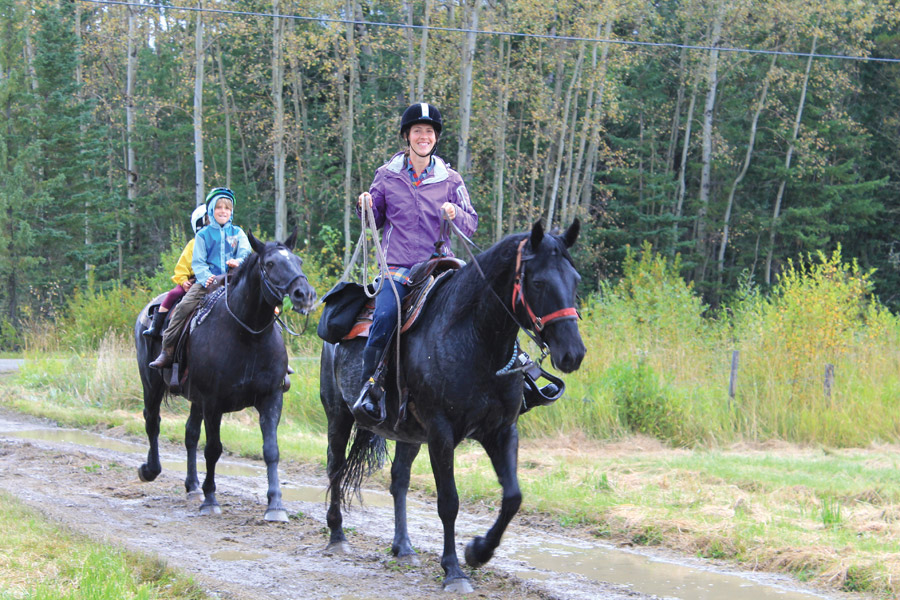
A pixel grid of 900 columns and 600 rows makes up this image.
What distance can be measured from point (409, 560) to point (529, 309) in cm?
238

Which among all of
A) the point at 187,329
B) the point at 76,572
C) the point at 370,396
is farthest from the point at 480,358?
the point at 187,329

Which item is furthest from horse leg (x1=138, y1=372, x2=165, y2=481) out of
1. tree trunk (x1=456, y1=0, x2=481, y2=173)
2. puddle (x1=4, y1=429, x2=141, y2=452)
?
tree trunk (x1=456, y1=0, x2=481, y2=173)

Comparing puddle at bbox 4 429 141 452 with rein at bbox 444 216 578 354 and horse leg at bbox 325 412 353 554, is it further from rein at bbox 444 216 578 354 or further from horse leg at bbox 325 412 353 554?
rein at bbox 444 216 578 354

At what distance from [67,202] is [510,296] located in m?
35.0

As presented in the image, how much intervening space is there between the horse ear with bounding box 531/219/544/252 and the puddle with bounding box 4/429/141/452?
899cm

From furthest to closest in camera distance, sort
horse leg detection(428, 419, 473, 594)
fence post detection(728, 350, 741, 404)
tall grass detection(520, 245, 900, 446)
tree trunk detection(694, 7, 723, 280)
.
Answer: tree trunk detection(694, 7, 723, 280) → fence post detection(728, 350, 741, 404) → tall grass detection(520, 245, 900, 446) → horse leg detection(428, 419, 473, 594)

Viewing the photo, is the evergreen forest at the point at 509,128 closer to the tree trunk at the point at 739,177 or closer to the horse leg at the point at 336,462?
the tree trunk at the point at 739,177

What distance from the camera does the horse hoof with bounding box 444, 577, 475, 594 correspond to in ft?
19.0

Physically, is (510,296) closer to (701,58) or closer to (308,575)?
(308,575)

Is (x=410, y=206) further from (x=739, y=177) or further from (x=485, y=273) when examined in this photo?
(x=739, y=177)

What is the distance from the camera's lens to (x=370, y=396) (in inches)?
247

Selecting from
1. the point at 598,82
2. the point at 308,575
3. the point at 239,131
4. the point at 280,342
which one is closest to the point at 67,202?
the point at 239,131

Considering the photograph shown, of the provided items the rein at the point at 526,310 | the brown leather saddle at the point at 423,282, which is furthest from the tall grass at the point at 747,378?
the rein at the point at 526,310

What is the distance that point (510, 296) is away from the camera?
18.8 feet
